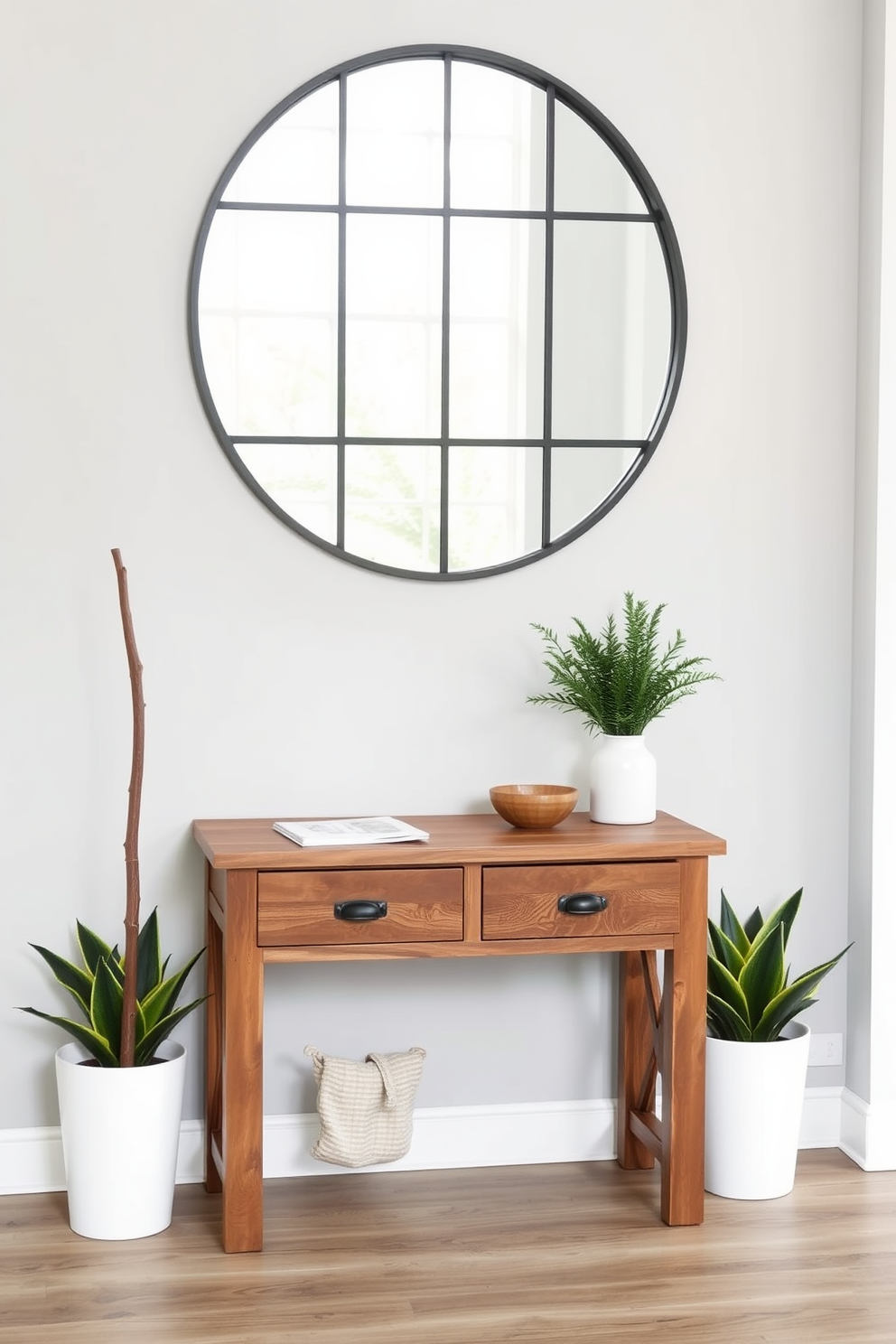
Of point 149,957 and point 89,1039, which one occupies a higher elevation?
point 149,957

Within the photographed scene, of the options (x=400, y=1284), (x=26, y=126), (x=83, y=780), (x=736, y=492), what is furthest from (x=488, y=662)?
(x=26, y=126)

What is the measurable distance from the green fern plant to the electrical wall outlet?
2.85 feet

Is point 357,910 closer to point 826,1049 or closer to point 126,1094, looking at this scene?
point 126,1094

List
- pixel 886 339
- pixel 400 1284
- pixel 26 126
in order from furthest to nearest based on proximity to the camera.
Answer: pixel 886 339, pixel 26 126, pixel 400 1284

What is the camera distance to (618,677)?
271cm

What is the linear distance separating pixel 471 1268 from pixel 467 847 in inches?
29.7

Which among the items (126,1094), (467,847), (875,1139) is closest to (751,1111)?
(875,1139)

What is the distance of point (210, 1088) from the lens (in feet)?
8.98

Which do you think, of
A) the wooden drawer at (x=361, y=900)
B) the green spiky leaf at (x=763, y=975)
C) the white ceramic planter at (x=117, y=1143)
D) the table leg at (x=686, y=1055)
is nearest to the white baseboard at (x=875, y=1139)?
the green spiky leaf at (x=763, y=975)

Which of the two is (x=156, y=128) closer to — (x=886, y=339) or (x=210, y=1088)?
(x=886, y=339)

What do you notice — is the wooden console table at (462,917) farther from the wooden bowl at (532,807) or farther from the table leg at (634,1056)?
the table leg at (634,1056)

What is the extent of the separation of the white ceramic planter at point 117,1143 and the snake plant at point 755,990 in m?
1.12

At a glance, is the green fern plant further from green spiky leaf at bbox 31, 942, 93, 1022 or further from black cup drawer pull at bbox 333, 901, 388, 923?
green spiky leaf at bbox 31, 942, 93, 1022

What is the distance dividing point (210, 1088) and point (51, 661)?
0.94m
